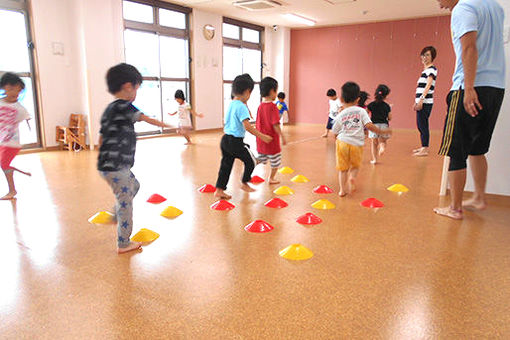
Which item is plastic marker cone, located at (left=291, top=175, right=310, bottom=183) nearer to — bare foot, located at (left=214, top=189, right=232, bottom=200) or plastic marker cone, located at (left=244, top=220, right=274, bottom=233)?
bare foot, located at (left=214, top=189, right=232, bottom=200)

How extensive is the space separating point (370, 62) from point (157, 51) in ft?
19.8

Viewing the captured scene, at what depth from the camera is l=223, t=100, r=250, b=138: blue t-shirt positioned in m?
3.15

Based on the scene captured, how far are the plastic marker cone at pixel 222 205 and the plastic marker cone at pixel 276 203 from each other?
31 cm

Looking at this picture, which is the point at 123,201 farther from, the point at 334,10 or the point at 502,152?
the point at 334,10

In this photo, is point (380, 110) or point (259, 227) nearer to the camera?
point (259, 227)

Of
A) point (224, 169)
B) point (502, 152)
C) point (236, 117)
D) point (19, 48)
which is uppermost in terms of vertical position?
point (19, 48)

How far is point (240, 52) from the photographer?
10.4 m

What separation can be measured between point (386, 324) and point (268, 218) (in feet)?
4.72

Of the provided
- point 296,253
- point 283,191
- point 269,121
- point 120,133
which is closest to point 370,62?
point 269,121

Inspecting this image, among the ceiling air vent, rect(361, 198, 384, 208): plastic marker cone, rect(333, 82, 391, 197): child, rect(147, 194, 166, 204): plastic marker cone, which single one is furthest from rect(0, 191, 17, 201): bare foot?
the ceiling air vent

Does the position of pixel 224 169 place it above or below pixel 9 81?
below

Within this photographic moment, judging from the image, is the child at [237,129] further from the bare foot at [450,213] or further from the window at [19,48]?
the window at [19,48]

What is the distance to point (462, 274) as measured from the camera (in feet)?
6.33

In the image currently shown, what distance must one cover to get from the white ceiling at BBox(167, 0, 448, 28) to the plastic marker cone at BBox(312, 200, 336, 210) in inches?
238
